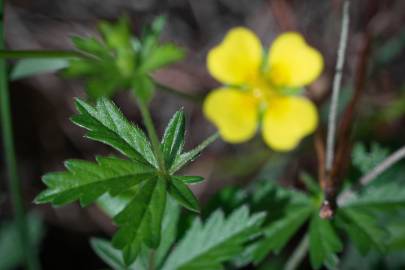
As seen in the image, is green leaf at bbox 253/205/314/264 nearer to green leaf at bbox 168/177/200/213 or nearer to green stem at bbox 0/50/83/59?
green leaf at bbox 168/177/200/213

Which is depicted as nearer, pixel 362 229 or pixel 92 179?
pixel 92 179

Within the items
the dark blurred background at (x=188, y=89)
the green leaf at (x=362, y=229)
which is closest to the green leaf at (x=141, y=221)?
the green leaf at (x=362, y=229)

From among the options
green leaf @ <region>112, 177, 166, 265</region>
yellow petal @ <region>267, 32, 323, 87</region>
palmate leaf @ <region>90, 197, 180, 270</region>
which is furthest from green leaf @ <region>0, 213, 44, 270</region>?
yellow petal @ <region>267, 32, 323, 87</region>

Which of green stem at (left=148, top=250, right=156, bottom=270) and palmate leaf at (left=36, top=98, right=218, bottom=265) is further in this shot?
green stem at (left=148, top=250, right=156, bottom=270)

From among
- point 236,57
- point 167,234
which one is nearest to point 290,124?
point 236,57

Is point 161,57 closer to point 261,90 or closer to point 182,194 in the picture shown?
point 261,90

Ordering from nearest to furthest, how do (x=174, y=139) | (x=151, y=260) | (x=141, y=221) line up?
1. (x=141, y=221)
2. (x=174, y=139)
3. (x=151, y=260)

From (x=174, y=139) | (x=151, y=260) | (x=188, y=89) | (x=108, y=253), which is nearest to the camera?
(x=174, y=139)
